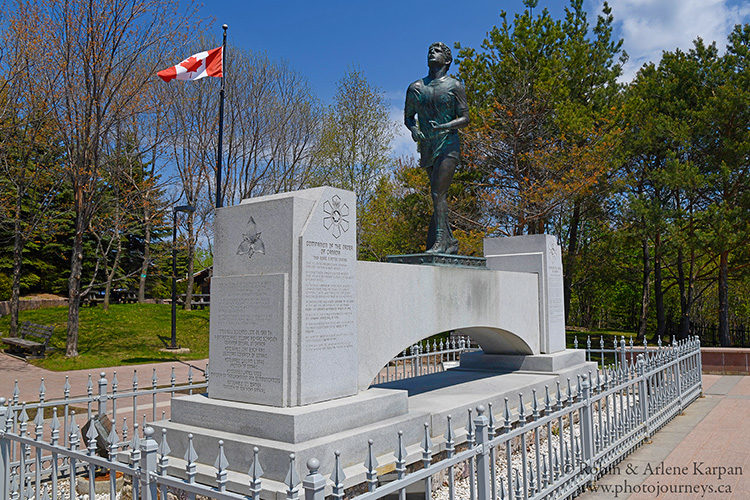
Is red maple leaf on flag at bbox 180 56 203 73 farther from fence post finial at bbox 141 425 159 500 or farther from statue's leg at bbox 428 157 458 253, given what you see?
fence post finial at bbox 141 425 159 500

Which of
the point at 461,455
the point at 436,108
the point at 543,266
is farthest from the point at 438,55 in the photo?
the point at 461,455

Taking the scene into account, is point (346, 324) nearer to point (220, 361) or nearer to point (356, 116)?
point (220, 361)

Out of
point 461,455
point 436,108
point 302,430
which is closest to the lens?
point 461,455

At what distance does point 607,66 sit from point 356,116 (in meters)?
11.2

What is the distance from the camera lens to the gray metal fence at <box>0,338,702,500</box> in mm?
3129

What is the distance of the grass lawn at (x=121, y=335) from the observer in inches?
712

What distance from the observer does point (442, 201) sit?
8898 millimetres

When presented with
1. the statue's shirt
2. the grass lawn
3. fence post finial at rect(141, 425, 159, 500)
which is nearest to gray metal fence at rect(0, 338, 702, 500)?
fence post finial at rect(141, 425, 159, 500)

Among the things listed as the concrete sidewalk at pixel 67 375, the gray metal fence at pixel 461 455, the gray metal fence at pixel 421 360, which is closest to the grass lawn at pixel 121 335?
the concrete sidewalk at pixel 67 375

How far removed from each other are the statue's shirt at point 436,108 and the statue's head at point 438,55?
0.77ft

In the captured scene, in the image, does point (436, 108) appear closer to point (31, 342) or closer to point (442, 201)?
point (442, 201)

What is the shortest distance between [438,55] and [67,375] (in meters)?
12.1

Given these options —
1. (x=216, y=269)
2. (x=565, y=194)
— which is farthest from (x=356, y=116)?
(x=216, y=269)

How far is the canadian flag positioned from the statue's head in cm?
732
